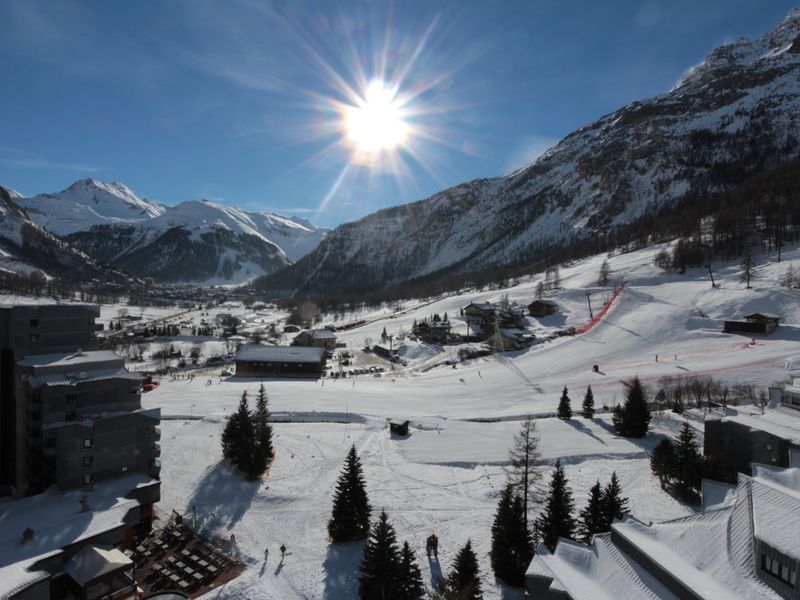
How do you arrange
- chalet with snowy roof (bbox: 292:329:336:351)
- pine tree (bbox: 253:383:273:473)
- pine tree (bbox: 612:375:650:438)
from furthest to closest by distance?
1. chalet with snowy roof (bbox: 292:329:336:351)
2. pine tree (bbox: 612:375:650:438)
3. pine tree (bbox: 253:383:273:473)

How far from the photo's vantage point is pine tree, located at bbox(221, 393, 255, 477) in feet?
101

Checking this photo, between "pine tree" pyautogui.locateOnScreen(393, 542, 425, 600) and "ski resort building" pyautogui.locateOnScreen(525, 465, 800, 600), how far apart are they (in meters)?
5.02

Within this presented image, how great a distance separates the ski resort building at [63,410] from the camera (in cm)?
2455

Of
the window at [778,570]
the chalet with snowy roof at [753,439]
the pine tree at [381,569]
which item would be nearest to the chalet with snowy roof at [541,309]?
the chalet with snowy roof at [753,439]

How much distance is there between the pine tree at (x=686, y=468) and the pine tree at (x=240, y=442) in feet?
87.7

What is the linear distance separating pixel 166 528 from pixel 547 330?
72.4 m

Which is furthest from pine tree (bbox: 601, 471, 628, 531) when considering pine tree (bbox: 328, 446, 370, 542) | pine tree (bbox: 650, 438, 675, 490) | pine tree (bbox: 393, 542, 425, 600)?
pine tree (bbox: 328, 446, 370, 542)

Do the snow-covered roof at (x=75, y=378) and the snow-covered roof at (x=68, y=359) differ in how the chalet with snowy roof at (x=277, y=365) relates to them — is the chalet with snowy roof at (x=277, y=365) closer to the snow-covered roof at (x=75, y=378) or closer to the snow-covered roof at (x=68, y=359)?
the snow-covered roof at (x=68, y=359)

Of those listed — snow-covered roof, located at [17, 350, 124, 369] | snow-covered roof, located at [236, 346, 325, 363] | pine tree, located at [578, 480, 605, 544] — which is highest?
snow-covered roof, located at [17, 350, 124, 369]

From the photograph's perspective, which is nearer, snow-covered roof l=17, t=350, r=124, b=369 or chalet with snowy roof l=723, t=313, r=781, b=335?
snow-covered roof l=17, t=350, r=124, b=369

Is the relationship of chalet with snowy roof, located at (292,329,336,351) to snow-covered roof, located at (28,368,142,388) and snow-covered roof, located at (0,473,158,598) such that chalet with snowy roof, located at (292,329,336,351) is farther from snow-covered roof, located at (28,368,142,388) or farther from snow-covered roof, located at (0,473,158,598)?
snow-covered roof, located at (0,473,158,598)

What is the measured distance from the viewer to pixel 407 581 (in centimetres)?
1852

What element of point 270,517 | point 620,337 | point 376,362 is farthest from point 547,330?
point 270,517

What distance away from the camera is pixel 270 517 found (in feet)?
85.2
